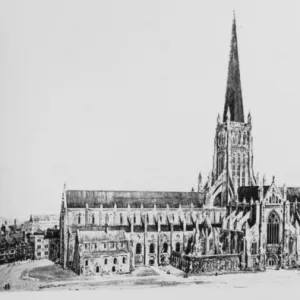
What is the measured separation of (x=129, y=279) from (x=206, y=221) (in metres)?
1.78

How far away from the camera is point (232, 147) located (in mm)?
8266

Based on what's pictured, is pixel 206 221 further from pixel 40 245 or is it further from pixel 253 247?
pixel 40 245

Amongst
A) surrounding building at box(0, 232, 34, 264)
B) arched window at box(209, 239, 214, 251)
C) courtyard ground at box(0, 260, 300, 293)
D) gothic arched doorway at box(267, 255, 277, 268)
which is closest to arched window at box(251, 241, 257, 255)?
gothic arched doorway at box(267, 255, 277, 268)

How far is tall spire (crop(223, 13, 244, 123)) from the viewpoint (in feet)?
24.5

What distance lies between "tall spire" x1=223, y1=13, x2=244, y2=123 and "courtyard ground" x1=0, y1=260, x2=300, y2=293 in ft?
8.24

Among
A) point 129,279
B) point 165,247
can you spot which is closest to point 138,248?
point 165,247

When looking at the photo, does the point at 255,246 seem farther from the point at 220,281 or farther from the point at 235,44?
the point at 235,44

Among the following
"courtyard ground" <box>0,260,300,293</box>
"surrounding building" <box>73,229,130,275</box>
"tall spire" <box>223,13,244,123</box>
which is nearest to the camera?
"courtyard ground" <box>0,260,300,293</box>

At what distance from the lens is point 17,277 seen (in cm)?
675

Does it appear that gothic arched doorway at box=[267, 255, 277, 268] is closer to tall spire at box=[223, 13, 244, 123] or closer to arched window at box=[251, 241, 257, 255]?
arched window at box=[251, 241, 257, 255]

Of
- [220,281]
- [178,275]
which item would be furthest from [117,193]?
[220,281]

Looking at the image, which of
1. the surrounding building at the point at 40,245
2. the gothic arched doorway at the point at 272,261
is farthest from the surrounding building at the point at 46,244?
the gothic arched doorway at the point at 272,261

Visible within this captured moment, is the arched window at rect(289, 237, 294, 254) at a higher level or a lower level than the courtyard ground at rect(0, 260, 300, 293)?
higher

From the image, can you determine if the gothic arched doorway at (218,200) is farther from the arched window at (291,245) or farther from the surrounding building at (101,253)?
the surrounding building at (101,253)
